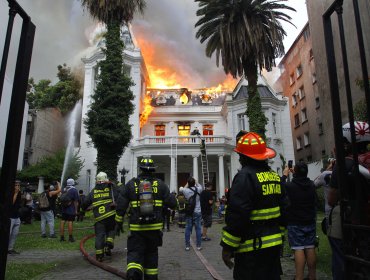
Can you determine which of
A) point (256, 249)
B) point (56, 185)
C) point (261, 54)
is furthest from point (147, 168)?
point (261, 54)

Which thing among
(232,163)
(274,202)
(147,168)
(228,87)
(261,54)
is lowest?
(274,202)

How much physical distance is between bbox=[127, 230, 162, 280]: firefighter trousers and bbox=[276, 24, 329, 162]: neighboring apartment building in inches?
1001

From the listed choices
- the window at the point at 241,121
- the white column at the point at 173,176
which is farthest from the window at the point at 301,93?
the white column at the point at 173,176

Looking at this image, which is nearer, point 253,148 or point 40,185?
point 253,148

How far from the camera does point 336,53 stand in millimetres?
16625

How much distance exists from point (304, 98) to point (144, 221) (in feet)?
99.2

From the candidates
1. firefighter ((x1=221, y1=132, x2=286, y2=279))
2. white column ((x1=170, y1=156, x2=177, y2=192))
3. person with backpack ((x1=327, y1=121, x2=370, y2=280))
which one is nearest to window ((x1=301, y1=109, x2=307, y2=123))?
white column ((x1=170, y1=156, x2=177, y2=192))

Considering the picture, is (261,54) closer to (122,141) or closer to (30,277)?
(122,141)

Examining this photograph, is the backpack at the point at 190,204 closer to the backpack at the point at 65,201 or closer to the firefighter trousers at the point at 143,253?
the backpack at the point at 65,201

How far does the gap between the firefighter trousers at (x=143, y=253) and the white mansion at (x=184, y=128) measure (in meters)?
19.5

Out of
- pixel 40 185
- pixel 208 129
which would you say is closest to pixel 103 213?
pixel 40 185

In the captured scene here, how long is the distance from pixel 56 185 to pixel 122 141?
19.8ft

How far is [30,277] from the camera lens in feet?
18.2

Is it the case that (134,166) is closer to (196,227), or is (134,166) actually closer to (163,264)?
(196,227)
